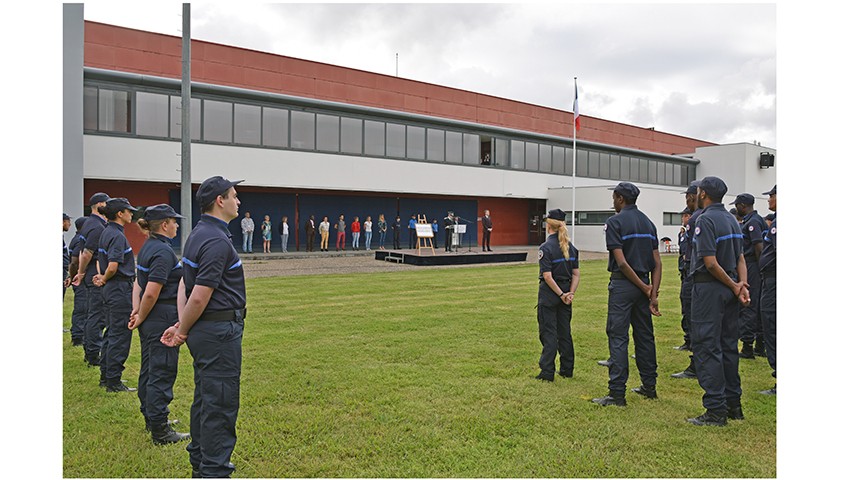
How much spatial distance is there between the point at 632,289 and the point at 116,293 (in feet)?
18.3

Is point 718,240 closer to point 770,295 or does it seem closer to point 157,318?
point 770,295

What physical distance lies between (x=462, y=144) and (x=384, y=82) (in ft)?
18.6

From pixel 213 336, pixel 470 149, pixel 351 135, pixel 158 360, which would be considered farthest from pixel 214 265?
pixel 470 149

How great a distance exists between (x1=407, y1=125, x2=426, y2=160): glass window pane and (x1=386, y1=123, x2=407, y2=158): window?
28 centimetres

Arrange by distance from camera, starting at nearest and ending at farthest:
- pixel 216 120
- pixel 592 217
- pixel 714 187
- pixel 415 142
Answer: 1. pixel 714 187
2. pixel 216 120
3. pixel 415 142
4. pixel 592 217

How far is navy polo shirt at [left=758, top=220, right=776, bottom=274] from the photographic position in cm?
704

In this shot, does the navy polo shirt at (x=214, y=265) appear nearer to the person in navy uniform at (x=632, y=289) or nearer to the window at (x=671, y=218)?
the person in navy uniform at (x=632, y=289)

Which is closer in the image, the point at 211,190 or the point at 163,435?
the point at 211,190

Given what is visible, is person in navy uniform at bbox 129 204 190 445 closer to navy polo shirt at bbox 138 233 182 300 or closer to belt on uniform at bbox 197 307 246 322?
navy polo shirt at bbox 138 233 182 300

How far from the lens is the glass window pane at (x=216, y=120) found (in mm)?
24516

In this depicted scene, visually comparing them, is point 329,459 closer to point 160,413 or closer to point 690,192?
point 160,413

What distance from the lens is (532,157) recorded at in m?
36.6

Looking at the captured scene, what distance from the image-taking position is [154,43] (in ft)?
77.4

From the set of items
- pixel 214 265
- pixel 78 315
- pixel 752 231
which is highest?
pixel 752 231
